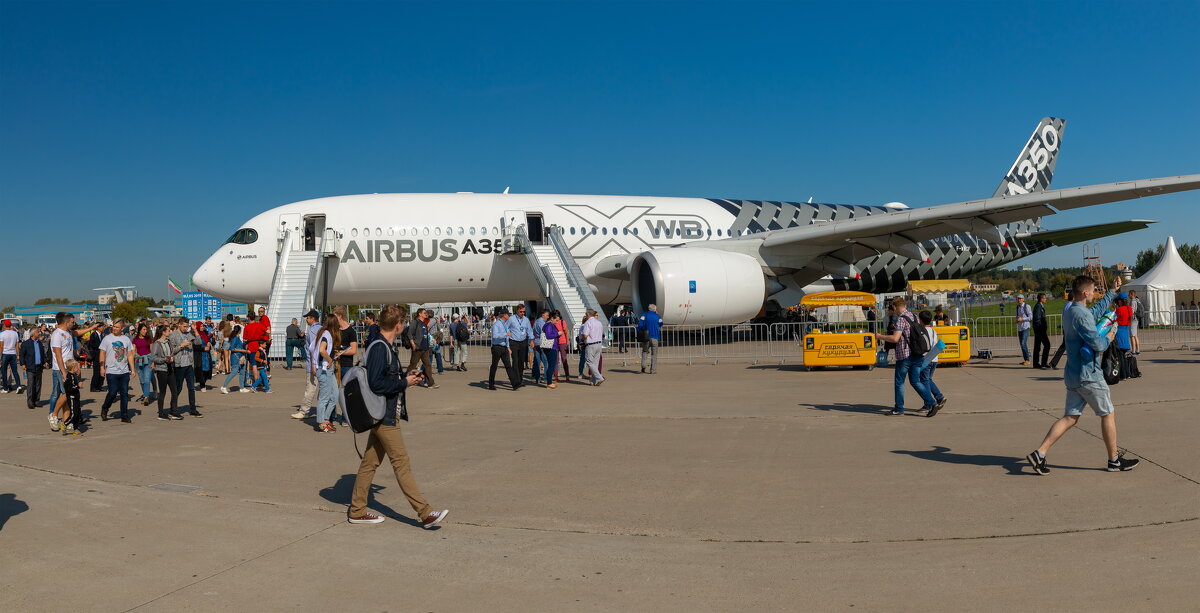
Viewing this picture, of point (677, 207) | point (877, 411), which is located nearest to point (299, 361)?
point (677, 207)

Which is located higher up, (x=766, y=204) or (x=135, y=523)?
(x=766, y=204)

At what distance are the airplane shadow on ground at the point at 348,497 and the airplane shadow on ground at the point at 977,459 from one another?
4317 mm

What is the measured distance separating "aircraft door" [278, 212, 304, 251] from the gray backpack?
16.4 m

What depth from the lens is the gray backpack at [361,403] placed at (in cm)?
516

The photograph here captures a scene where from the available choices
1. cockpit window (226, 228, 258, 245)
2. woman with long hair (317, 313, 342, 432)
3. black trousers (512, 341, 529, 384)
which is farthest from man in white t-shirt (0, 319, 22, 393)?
black trousers (512, 341, 529, 384)

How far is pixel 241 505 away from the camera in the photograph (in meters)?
5.64

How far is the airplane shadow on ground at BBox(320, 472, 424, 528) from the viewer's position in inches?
212

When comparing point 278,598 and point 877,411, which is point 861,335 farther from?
point 278,598

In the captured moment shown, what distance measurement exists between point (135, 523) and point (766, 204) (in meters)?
22.1

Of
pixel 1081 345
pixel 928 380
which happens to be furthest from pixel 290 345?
pixel 1081 345

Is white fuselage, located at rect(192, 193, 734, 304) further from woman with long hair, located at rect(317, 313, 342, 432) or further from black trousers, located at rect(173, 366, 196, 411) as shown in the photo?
woman with long hair, located at rect(317, 313, 342, 432)

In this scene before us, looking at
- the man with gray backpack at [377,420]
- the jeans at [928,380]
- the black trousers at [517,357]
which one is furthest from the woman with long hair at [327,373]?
the jeans at [928,380]

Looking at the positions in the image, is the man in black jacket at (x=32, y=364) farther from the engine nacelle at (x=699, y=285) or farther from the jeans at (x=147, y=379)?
the engine nacelle at (x=699, y=285)

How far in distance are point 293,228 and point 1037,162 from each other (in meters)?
24.1
